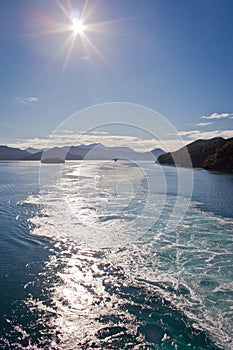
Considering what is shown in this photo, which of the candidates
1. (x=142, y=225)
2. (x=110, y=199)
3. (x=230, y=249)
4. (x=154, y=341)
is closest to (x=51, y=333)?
(x=154, y=341)

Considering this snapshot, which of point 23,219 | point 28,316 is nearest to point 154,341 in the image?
point 28,316

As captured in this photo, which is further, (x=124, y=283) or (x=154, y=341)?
(x=124, y=283)

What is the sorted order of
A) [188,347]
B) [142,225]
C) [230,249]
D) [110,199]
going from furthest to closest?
[110,199] → [142,225] → [230,249] → [188,347]

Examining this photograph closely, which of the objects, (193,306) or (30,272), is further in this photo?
(30,272)

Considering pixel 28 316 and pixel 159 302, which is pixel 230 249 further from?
pixel 28 316

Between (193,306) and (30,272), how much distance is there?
6.15 m

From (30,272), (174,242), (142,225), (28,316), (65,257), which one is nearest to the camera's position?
(28,316)

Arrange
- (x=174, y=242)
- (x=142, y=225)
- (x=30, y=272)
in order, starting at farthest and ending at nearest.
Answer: (x=142, y=225)
(x=174, y=242)
(x=30, y=272)

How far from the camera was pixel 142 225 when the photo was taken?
56.5 ft

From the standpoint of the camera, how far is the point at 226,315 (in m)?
7.39

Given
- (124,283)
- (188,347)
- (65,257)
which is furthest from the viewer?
(65,257)

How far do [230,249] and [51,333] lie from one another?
973 centimetres

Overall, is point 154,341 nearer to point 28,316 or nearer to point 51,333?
point 51,333

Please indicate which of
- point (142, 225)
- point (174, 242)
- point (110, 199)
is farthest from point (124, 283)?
point (110, 199)
